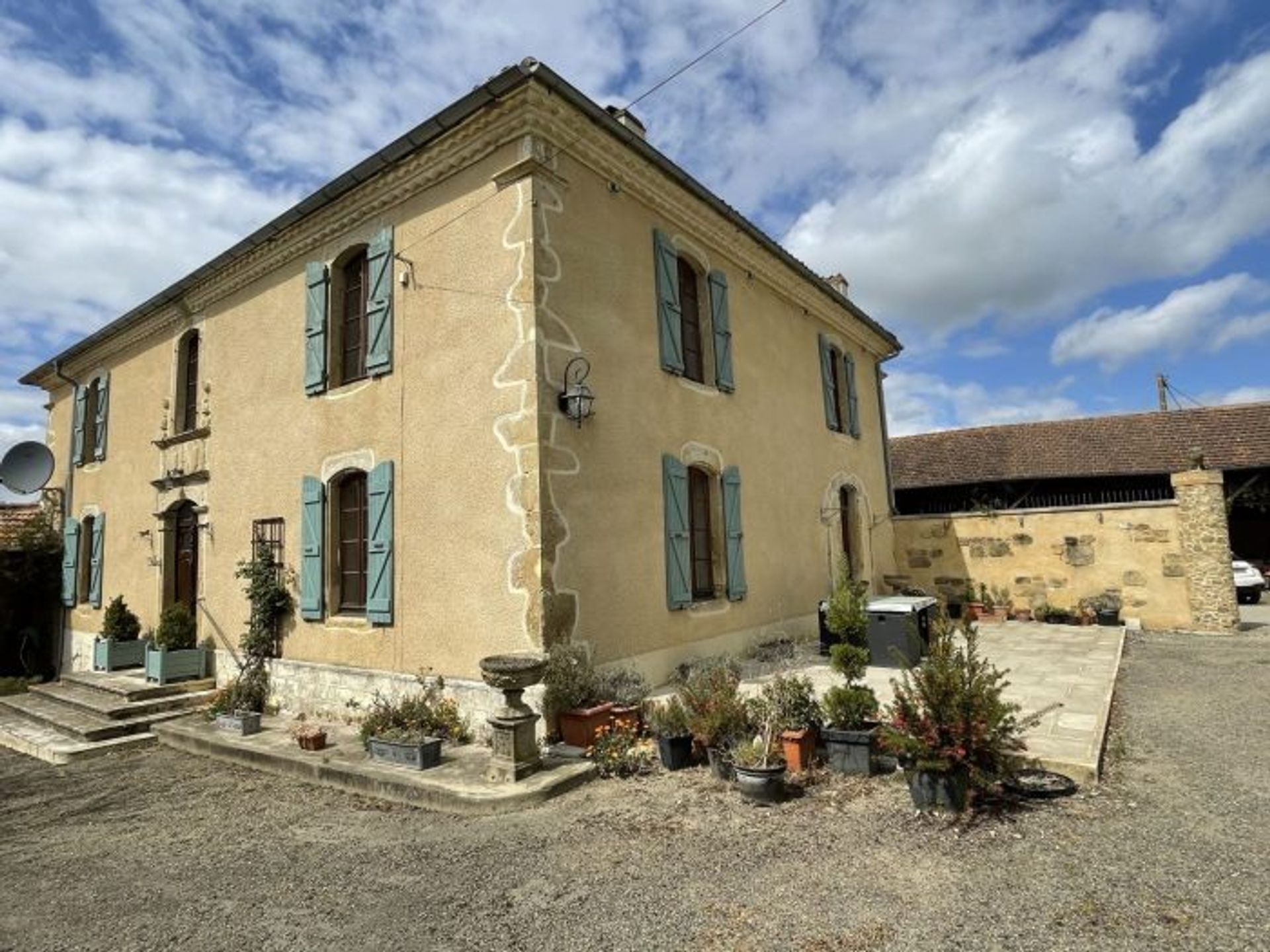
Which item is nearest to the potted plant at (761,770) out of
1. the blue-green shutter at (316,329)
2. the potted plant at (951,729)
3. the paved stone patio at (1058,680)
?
the potted plant at (951,729)

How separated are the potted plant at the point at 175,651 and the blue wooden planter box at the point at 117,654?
1.14 meters

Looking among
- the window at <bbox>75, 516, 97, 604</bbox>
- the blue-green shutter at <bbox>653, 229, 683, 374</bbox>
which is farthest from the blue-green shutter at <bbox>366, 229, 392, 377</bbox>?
the window at <bbox>75, 516, 97, 604</bbox>

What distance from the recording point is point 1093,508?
1191 cm

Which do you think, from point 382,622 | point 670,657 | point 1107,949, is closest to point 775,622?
point 670,657

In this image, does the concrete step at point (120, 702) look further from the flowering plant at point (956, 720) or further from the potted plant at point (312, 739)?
the flowering plant at point (956, 720)

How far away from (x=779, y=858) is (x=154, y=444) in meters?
11.1

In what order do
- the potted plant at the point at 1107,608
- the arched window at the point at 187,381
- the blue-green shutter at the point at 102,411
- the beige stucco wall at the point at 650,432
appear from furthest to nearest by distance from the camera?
the blue-green shutter at the point at 102,411
the potted plant at the point at 1107,608
the arched window at the point at 187,381
the beige stucco wall at the point at 650,432

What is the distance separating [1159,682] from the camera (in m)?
7.57

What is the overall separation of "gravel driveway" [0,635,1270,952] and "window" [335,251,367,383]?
4.68 meters

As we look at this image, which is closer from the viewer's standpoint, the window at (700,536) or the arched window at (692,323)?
the window at (700,536)

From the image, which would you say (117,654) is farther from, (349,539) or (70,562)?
(349,539)

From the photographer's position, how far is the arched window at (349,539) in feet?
25.1

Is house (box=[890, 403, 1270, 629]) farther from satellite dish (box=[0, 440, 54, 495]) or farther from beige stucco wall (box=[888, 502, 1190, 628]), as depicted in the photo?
satellite dish (box=[0, 440, 54, 495])

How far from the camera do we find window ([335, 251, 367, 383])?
814cm
